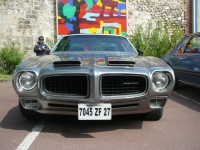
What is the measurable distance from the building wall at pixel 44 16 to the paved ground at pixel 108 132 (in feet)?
25.0

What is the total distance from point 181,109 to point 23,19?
345 inches

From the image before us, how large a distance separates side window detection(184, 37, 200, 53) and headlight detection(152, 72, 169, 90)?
266 centimetres

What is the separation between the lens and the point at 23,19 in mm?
11227

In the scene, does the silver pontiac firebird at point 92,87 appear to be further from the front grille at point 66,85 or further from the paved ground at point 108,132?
the paved ground at point 108,132

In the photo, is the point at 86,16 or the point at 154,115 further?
the point at 86,16

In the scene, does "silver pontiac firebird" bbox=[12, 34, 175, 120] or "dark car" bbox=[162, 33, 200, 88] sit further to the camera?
"dark car" bbox=[162, 33, 200, 88]

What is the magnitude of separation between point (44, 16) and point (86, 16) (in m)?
2.15

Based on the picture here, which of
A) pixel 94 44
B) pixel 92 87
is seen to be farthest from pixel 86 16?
pixel 92 87

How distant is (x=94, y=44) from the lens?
4586mm

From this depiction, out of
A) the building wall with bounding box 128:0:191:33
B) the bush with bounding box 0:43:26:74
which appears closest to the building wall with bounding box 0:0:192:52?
the building wall with bounding box 128:0:191:33

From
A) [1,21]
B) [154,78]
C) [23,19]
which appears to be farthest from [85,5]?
[154,78]

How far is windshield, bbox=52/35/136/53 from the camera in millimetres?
4498

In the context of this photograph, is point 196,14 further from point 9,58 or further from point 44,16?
point 9,58

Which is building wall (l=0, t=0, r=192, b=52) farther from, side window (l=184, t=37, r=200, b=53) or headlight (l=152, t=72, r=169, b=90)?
headlight (l=152, t=72, r=169, b=90)
